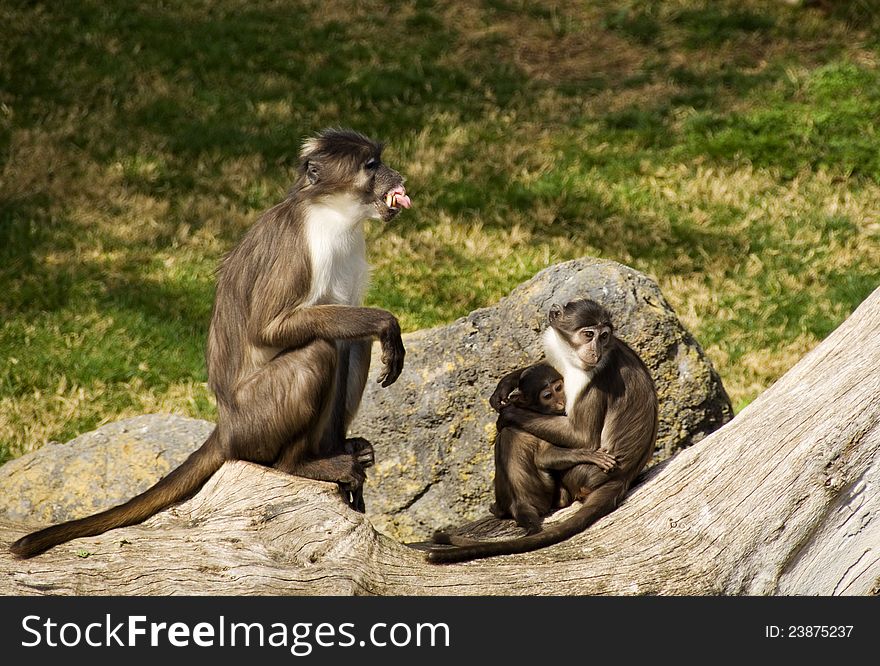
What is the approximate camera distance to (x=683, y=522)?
4914mm

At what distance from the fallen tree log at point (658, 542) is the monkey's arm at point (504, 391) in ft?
3.49

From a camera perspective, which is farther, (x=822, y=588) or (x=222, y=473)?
(x=222, y=473)

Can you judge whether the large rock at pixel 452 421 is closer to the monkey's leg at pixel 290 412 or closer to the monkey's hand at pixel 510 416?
the monkey's hand at pixel 510 416

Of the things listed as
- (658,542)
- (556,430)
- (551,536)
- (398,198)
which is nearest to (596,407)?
(556,430)

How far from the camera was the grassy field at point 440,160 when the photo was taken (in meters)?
9.09

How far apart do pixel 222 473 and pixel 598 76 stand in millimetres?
9100

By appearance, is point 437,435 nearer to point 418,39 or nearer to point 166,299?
point 166,299

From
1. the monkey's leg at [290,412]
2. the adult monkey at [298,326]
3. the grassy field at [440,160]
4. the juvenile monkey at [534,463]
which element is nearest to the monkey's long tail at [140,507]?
the adult monkey at [298,326]

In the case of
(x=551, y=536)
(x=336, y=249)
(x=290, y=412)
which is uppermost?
(x=336, y=249)

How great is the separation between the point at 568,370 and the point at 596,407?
249 millimetres

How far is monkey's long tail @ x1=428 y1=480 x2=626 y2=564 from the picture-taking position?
4.84 metres

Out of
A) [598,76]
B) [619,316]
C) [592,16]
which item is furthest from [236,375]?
[592,16]

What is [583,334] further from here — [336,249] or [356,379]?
[336,249]

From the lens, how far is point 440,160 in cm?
1150
